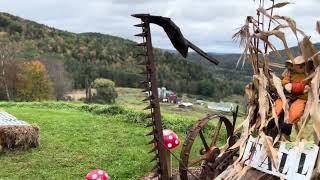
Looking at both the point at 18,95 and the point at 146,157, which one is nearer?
the point at 146,157

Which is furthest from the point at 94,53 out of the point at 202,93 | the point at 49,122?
the point at 49,122

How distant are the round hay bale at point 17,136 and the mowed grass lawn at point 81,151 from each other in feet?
0.85

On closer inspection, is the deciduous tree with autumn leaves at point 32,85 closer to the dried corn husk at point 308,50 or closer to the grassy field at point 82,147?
the grassy field at point 82,147

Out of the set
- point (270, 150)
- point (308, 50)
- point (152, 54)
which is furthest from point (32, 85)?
point (270, 150)

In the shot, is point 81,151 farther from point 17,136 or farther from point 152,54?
point 152,54

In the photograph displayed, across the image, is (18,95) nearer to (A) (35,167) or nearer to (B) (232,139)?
(A) (35,167)

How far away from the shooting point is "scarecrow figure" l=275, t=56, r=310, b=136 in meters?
6.92

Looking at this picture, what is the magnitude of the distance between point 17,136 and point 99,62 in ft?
243

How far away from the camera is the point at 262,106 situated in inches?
281

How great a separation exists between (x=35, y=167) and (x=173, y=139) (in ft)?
17.0

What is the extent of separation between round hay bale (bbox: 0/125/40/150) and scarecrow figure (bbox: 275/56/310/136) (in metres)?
8.50

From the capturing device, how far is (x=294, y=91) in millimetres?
7031

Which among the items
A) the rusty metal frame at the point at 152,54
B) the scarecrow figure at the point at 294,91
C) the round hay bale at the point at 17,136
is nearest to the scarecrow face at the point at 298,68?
the scarecrow figure at the point at 294,91

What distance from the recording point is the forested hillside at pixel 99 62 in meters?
68.8
